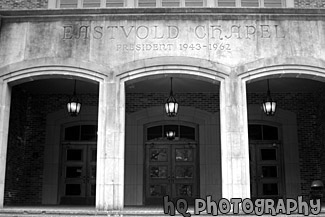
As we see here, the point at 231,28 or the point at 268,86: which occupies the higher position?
the point at 231,28

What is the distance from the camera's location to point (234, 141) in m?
10.2

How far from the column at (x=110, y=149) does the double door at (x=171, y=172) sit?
4451 mm

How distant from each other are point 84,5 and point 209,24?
3.76 metres

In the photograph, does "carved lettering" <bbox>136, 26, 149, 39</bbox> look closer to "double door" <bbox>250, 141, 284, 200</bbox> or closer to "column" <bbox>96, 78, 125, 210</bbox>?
"column" <bbox>96, 78, 125, 210</bbox>

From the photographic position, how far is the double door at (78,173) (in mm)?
14547

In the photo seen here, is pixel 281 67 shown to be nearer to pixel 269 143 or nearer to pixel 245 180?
pixel 245 180

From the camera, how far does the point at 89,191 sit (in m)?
14.6

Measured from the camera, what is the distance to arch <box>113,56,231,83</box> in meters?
10.6

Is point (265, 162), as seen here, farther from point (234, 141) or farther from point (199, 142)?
point (234, 141)

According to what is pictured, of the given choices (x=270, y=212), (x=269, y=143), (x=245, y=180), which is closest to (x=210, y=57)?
(x=245, y=180)

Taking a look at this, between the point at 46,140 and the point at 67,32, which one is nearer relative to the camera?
the point at 67,32

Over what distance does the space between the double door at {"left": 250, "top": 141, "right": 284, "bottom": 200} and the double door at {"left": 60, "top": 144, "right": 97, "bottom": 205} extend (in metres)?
5.61

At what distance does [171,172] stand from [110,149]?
4796mm

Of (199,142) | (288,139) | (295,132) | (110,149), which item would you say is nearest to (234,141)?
(110,149)
